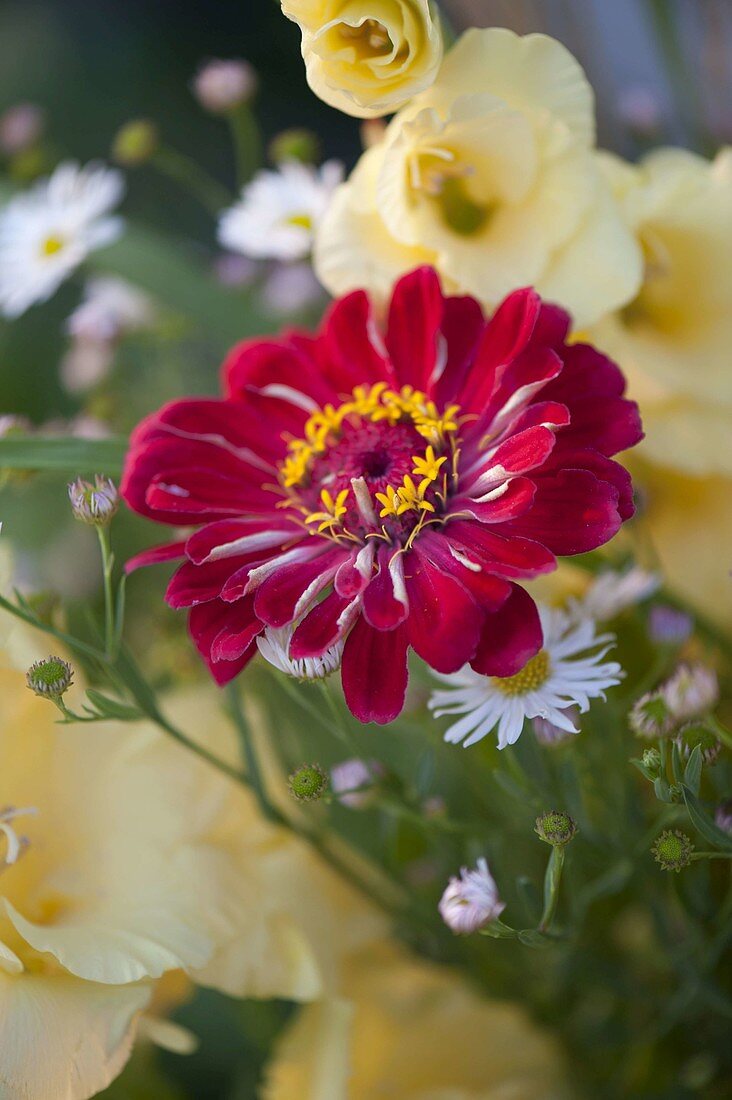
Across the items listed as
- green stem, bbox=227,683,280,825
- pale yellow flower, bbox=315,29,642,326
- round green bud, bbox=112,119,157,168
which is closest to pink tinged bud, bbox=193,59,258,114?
round green bud, bbox=112,119,157,168

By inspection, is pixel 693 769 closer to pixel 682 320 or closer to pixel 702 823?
pixel 702 823

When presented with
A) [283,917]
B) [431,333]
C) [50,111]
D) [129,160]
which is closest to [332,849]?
[283,917]

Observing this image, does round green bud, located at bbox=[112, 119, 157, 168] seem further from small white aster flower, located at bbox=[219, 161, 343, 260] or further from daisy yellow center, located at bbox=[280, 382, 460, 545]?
daisy yellow center, located at bbox=[280, 382, 460, 545]

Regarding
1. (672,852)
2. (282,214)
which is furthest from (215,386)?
(672,852)

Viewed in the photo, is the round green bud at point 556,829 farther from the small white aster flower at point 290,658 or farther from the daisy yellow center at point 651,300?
the daisy yellow center at point 651,300

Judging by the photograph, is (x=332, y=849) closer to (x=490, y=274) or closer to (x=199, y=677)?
(x=199, y=677)

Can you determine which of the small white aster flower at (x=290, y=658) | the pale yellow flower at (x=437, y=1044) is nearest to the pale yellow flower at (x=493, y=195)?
the small white aster flower at (x=290, y=658)

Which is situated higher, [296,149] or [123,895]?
[296,149]
